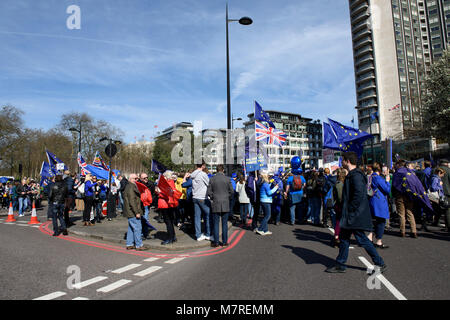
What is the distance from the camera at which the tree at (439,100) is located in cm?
2497

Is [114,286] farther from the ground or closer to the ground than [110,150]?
closer to the ground

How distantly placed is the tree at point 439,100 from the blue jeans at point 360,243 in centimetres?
2543

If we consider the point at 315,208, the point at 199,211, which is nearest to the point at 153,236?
the point at 199,211

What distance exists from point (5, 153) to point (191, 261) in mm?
52776

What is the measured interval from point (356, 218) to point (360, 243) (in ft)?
1.35

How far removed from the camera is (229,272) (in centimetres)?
499

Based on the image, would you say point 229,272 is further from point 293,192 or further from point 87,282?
point 293,192

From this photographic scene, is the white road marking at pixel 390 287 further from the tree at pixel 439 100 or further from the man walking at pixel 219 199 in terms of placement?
the tree at pixel 439 100

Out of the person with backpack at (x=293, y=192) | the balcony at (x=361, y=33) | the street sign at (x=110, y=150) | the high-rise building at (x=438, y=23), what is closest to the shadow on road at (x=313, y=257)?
the person with backpack at (x=293, y=192)

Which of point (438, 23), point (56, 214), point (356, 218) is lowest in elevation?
point (56, 214)

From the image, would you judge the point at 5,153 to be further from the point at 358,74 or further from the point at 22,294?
the point at 358,74

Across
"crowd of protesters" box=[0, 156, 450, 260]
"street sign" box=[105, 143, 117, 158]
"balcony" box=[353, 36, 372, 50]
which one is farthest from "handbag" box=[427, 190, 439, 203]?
"balcony" box=[353, 36, 372, 50]

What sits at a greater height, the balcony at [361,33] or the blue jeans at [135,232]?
the balcony at [361,33]

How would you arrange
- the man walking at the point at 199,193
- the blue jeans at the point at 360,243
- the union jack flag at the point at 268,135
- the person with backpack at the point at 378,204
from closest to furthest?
1. the blue jeans at the point at 360,243
2. the person with backpack at the point at 378,204
3. the man walking at the point at 199,193
4. the union jack flag at the point at 268,135
